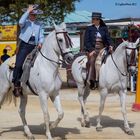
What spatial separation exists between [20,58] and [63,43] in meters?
1.16

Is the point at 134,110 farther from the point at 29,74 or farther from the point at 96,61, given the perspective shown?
the point at 29,74

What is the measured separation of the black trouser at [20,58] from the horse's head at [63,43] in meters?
0.88

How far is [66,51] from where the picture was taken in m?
10.3

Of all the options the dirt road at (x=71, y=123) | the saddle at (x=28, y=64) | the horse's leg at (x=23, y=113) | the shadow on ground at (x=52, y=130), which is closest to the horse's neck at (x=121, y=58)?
the dirt road at (x=71, y=123)

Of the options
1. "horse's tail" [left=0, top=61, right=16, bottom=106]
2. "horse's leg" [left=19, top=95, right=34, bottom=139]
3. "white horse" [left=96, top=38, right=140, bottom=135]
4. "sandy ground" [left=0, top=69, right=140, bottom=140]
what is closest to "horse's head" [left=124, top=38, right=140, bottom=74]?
"white horse" [left=96, top=38, right=140, bottom=135]

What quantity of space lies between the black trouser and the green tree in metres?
12.9

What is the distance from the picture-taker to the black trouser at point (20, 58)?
1099 centimetres

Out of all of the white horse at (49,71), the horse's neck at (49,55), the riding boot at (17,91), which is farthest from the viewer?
the riding boot at (17,91)

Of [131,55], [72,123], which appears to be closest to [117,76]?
[131,55]

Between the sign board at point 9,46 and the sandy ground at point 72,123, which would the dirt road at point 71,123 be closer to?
the sandy ground at point 72,123

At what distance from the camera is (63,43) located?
10.4 metres

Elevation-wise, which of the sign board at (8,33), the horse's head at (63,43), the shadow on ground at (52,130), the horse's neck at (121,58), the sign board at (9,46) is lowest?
the sign board at (9,46)

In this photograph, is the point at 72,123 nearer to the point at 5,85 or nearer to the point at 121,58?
the point at 121,58

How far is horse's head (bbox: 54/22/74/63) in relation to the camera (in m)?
10.3
